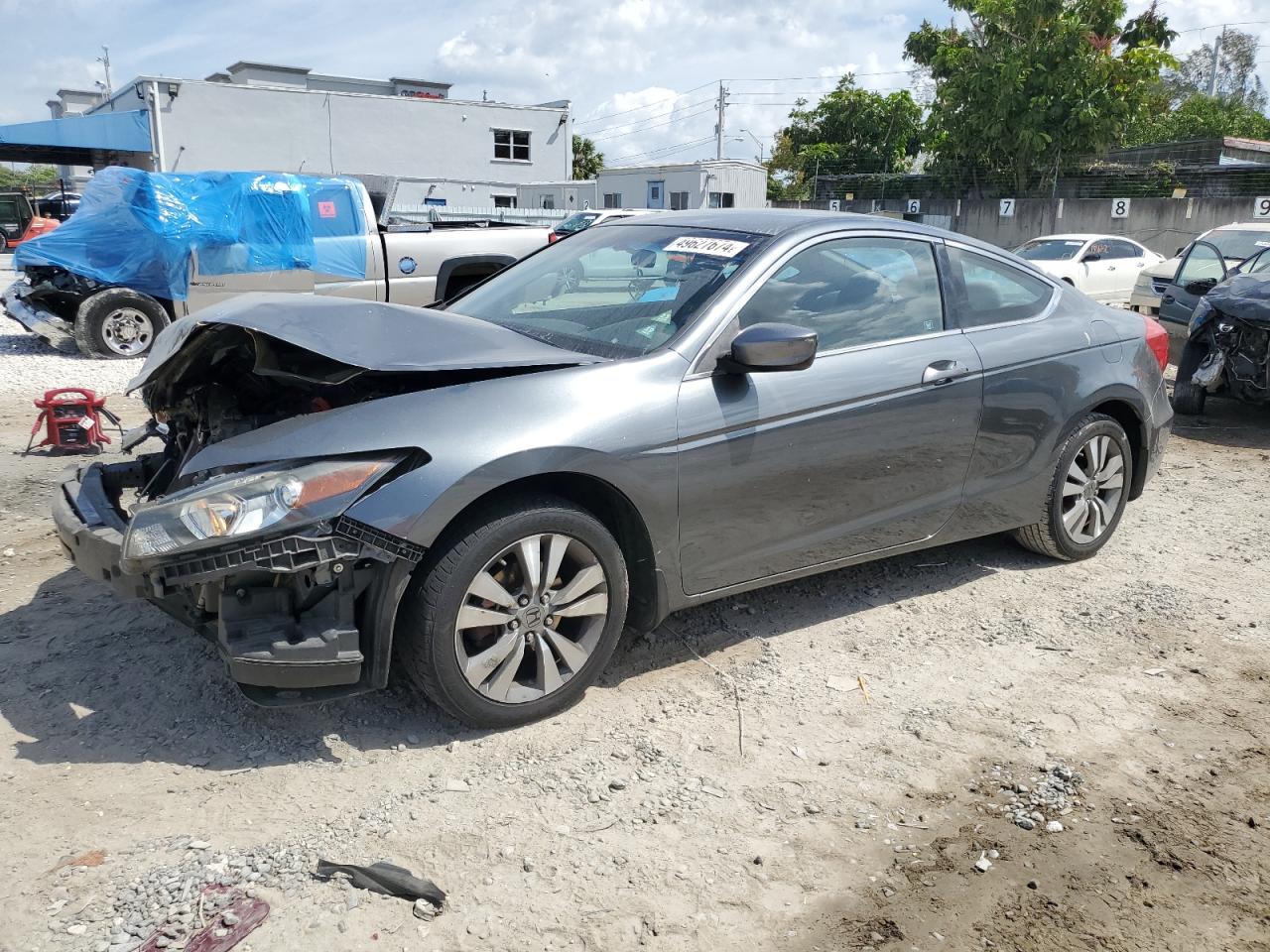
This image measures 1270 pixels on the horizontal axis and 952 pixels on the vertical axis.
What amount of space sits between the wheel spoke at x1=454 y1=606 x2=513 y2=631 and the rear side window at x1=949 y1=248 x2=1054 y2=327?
246 centimetres

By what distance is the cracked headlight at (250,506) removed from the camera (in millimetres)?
2961

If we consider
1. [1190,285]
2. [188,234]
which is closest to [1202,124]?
[1190,285]

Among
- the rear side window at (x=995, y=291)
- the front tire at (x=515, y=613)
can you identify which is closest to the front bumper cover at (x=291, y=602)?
the front tire at (x=515, y=613)

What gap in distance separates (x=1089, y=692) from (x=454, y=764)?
239 cm

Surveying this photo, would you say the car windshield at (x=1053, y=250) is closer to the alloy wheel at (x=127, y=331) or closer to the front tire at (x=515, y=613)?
the alloy wheel at (x=127, y=331)

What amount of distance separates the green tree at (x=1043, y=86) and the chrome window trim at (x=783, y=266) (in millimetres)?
25946

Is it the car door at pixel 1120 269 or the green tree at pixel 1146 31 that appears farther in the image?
the green tree at pixel 1146 31

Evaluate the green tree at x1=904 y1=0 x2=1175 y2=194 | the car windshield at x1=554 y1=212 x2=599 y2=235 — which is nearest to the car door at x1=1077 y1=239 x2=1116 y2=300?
the car windshield at x1=554 y1=212 x2=599 y2=235

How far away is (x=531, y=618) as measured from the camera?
338 cm

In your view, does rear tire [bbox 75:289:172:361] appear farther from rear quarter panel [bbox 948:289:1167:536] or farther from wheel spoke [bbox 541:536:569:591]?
rear quarter panel [bbox 948:289:1167:536]

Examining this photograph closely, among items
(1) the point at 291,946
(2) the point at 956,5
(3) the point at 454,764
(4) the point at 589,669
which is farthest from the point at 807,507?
(2) the point at 956,5

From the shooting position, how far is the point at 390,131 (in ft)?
122

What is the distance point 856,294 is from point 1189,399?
243 inches

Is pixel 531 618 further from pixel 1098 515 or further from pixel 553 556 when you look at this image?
pixel 1098 515
